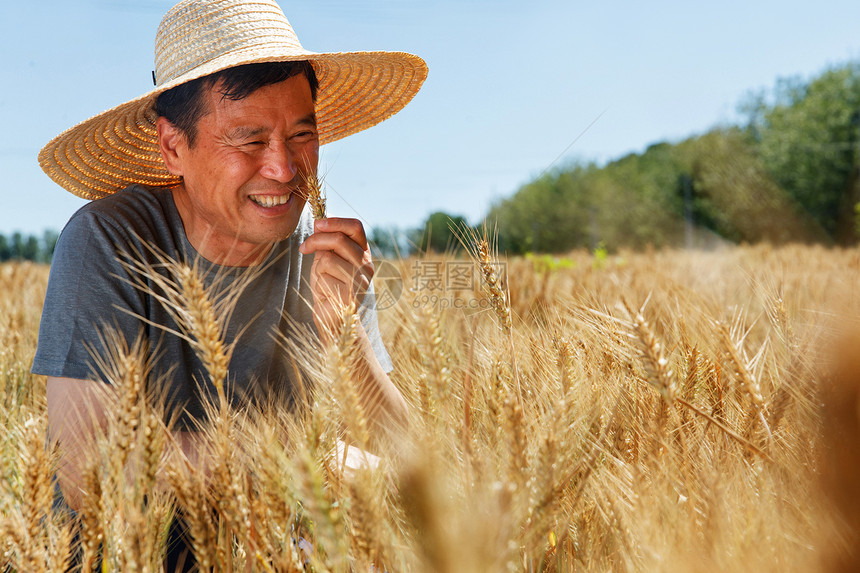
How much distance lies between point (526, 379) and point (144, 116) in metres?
1.53

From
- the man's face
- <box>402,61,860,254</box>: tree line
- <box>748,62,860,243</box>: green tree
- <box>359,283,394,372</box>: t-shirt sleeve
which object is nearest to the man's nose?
the man's face

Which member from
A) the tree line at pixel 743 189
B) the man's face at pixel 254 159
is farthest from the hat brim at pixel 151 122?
the tree line at pixel 743 189

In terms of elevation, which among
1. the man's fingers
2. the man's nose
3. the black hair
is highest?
the black hair

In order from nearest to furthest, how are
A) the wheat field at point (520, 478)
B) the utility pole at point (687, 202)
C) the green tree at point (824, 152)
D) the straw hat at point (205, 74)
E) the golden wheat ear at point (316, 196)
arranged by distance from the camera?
the wheat field at point (520, 478) < the golden wheat ear at point (316, 196) < the straw hat at point (205, 74) < the green tree at point (824, 152) < the utility pole at point (687, 202)

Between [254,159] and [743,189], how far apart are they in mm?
40802

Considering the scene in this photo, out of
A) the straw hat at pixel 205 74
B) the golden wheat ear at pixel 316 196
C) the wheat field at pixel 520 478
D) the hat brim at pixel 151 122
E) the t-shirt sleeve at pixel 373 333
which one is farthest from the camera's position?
the t-shirt sleeve at pixel 373 333

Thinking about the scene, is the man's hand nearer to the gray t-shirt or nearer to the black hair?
the gray t-shirt

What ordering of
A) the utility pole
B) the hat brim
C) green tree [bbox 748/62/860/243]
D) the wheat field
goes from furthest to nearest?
the utility pole < green tree [bbox 748/62/860/243] < the hat brim < the wheat field

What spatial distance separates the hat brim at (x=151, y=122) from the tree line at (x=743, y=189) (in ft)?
69.9

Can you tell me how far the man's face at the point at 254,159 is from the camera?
1.60 meters

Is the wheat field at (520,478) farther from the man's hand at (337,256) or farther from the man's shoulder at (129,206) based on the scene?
the man's shoulder at (129,206)

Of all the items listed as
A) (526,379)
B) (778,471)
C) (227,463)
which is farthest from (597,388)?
(227,463)

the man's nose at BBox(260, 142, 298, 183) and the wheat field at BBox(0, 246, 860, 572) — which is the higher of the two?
the man's nose at BBox(260, 142, 298, 183)

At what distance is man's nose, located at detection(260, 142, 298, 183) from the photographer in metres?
1.60
